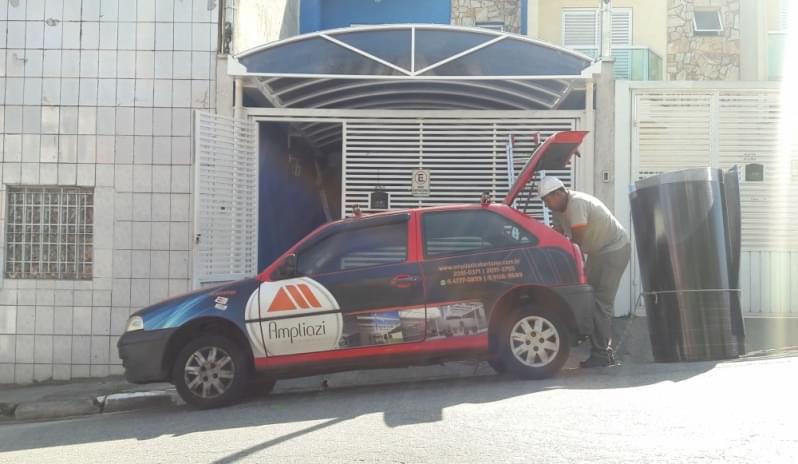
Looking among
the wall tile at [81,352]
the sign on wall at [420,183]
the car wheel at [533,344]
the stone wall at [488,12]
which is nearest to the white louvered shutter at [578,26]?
the stone wall at [488,12]

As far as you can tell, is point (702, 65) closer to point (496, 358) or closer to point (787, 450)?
point (496, 358)

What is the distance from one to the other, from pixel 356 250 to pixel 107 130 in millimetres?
4769

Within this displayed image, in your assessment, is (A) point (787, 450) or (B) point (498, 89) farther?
(B) point (498, 89)

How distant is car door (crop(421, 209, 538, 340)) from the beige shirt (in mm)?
877

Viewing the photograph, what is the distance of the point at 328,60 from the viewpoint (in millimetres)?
9805

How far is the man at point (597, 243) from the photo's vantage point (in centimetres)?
781

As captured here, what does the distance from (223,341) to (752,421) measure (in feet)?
14.0

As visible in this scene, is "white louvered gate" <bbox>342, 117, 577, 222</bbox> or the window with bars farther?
"white louvered gate" <bbox>342, 117, 577, 222</bbox>

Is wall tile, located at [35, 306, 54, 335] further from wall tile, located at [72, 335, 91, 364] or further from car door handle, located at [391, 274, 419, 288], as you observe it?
car door handle, located at [391, 274, 419, 288]

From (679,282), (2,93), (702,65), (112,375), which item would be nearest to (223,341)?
(112,375)

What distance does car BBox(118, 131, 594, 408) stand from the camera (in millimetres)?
6938

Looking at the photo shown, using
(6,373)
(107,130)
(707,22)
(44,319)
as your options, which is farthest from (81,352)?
(707,22)

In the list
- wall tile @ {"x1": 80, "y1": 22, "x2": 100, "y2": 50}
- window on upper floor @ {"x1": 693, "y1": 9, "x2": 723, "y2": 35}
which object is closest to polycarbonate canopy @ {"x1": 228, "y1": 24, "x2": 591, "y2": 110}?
wall tile @ {"x1": 80, "y1": 22, "x2": 100, "y2": 50}

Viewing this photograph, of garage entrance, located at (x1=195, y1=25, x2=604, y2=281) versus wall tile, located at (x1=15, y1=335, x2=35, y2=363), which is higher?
garage entrance, located at (x1=195, y1=25, x2=604, y2=281)
